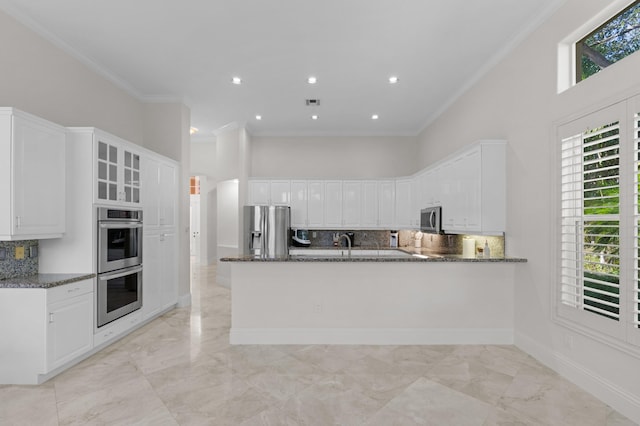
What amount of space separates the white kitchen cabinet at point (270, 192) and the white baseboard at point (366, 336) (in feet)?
11.2

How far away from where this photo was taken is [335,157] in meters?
7.34

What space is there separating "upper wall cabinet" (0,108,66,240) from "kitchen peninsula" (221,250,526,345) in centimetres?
181

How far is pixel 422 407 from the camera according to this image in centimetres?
246

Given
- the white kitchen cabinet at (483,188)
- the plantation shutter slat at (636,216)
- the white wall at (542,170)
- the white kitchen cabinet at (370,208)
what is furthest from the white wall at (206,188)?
the plantation shutter slat at (636,216)

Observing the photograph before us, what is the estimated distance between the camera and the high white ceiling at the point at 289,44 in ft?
10.1

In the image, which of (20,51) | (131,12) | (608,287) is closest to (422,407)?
(608,287)

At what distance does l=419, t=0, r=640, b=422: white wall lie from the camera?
2.46 meters

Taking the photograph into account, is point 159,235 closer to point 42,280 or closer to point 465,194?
point 42,280

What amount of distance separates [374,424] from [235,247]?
5.23m

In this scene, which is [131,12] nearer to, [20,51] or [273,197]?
[20,51]

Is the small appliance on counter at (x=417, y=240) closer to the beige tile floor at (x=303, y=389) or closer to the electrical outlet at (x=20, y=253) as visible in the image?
the beige tile floor at (x=303, y=389)

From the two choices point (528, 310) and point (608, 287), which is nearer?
point (608, 287)

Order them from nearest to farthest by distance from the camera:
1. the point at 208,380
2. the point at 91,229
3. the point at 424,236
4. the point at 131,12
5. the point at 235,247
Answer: the point at 208,380 < the point at 131,12 < the point at 91,229 < the point at 424,236 < the point at 235,247

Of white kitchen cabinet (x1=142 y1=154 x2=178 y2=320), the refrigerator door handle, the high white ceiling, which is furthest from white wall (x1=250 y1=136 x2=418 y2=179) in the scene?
white kitchen cabinet (x1=142 y1=154 x2=178 y2=320)
